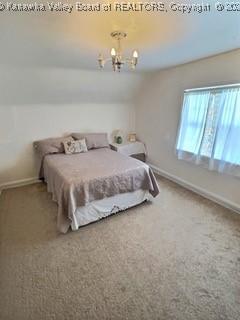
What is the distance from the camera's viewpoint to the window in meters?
2.64

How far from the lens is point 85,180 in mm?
2469

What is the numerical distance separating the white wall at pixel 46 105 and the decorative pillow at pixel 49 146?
0.20 meters

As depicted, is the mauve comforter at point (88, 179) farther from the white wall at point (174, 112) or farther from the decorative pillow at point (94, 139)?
the white wall at point (174, 112)

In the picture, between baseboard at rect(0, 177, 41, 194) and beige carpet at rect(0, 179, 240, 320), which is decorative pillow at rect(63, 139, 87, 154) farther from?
beige carpet at rect(0, 179, 240, 320)

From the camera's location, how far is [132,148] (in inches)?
179

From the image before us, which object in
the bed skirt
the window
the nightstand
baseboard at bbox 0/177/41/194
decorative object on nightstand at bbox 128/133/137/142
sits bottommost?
baseboard at bbox 0/177/41/194

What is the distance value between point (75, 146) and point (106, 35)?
6.98ft

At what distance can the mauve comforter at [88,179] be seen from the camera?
7.76 feet

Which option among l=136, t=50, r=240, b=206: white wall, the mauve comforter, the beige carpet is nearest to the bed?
the mauve comforter

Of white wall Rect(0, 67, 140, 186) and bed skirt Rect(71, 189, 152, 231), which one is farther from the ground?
white wall Rect(0, 67, 140, 186)

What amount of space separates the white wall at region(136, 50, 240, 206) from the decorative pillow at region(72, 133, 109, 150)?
109 centimetres

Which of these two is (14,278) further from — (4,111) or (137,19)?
(4,111)

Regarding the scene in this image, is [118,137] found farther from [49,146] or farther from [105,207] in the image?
[105,207]

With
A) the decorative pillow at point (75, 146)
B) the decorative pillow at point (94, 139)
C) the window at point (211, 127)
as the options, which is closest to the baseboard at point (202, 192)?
the window at point (211, 127)
